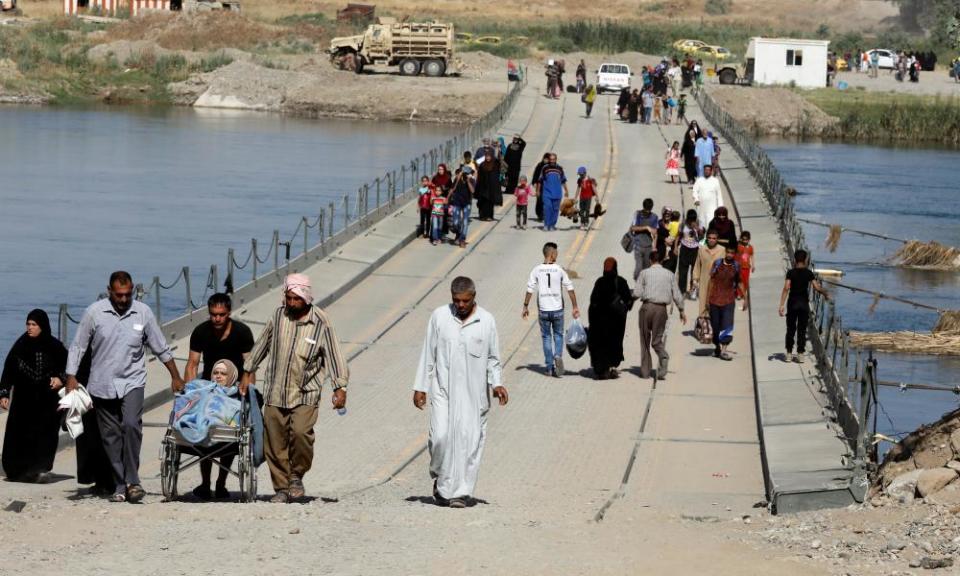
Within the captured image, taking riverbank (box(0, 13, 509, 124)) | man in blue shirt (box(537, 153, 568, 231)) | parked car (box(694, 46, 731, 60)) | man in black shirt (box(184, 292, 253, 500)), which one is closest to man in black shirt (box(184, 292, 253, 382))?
man in black shirt (box(184, 292, 253, 500))

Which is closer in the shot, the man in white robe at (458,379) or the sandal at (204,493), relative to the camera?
the man in white robe at (458,379)

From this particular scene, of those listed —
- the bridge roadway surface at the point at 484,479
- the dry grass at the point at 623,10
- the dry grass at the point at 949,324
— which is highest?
the dry grass at the point at 623,10

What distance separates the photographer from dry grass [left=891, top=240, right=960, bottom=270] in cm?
4319

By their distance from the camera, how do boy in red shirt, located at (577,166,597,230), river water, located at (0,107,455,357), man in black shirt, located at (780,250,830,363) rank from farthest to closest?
river water, located at (0,107,455,357) → boy in red shirt, located at (577,166,597,230) → man in black shirt, located at (780,250,830,363)

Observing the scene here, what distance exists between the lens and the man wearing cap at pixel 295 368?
12.0 meters

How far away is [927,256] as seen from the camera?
142ft

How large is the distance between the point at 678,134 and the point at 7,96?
41.2 metres

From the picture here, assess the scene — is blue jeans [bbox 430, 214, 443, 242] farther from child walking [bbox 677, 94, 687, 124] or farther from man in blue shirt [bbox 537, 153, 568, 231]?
child walking [bbox 677, 94, 687, 124]

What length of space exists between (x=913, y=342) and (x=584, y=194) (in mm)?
7066

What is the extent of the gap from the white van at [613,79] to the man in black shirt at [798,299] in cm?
5278

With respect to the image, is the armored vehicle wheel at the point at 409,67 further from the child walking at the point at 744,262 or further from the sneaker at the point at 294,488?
the sneaker at the point at 294,488

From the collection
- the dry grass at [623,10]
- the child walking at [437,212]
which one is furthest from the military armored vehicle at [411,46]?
the child walking at [437,212]

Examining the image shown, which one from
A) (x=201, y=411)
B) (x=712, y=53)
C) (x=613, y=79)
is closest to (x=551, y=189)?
(x=201, y=411)

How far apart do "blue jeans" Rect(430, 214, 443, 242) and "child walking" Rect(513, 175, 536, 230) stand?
2.16 meters
